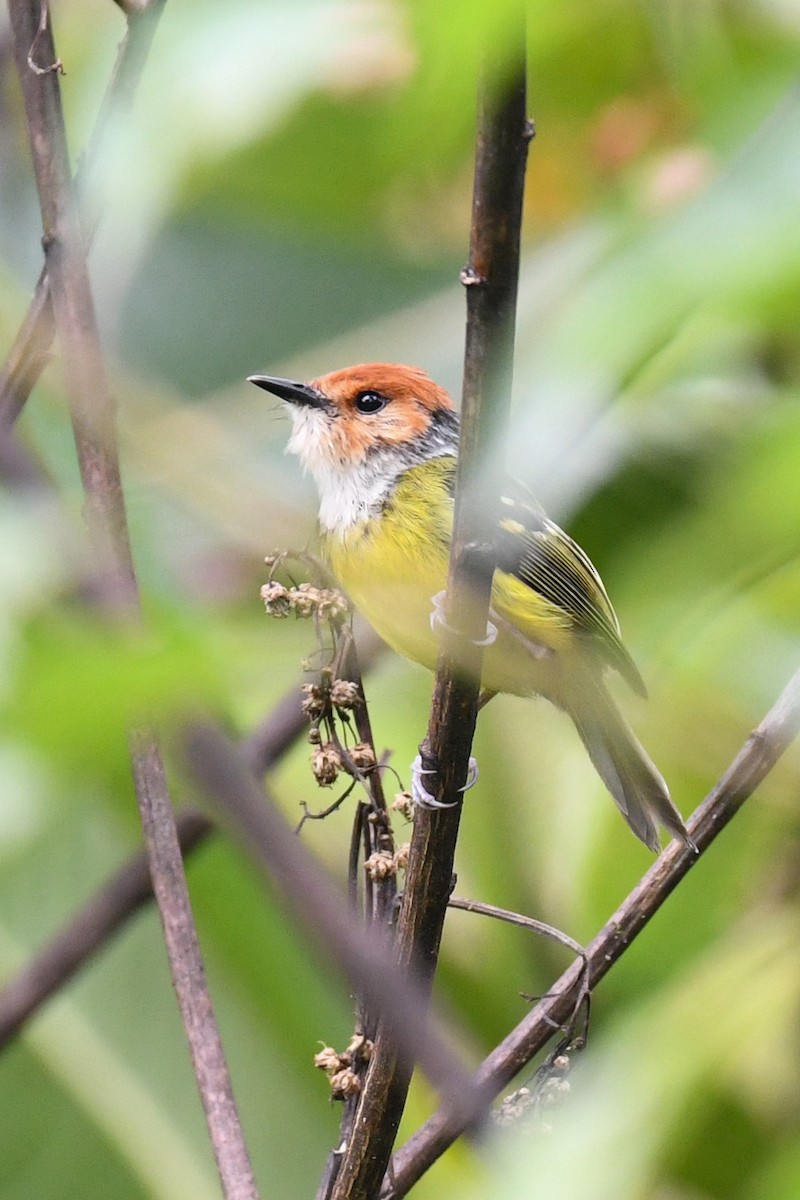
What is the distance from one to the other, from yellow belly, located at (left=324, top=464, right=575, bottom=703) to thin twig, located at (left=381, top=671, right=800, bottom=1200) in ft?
3.01

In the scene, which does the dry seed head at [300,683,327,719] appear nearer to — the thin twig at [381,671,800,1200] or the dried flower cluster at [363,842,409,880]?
Answer: the dried flower cluster at [363,842,409,880]

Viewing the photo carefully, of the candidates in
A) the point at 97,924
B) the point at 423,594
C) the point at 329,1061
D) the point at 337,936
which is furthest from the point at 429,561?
the point at 337,936

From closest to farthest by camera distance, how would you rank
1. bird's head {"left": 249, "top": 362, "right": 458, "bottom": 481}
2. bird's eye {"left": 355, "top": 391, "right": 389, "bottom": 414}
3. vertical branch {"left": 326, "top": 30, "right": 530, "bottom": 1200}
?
vertical branch {"left": 326, "top": 30, "right": 530, "bottom": 1200} < bird's head {"left": 249, "top": 362, "right": 458, "bottom": 481} < bird's eye {"left": 355, "top": 391, "right": 389, "bottom": 414}

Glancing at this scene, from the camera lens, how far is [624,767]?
8.65 ft

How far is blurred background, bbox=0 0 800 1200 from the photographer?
571mm

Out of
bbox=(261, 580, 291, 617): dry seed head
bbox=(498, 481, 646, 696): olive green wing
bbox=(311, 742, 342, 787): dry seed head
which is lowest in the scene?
bbox=(498, 481, 646, 696): olive green wing

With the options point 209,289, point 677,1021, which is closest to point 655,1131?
point 677,1021

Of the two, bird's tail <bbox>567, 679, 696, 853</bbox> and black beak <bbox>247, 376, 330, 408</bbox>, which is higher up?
black beak <bbox>247, 376, 330, 408</bbox>

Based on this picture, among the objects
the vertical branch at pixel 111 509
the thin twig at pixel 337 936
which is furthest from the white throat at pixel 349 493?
the thin twig at pixel 337 936

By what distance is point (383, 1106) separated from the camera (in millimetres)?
1240

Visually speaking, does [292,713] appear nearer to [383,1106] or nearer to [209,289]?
[383,1106]

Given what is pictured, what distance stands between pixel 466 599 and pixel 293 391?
1.84 metres

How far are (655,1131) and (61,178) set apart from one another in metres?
1.37

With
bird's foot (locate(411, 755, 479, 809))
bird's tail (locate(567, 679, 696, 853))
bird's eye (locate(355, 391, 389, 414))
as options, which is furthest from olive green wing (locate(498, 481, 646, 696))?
bird's foot (locate(411, 755, 479, 809))
